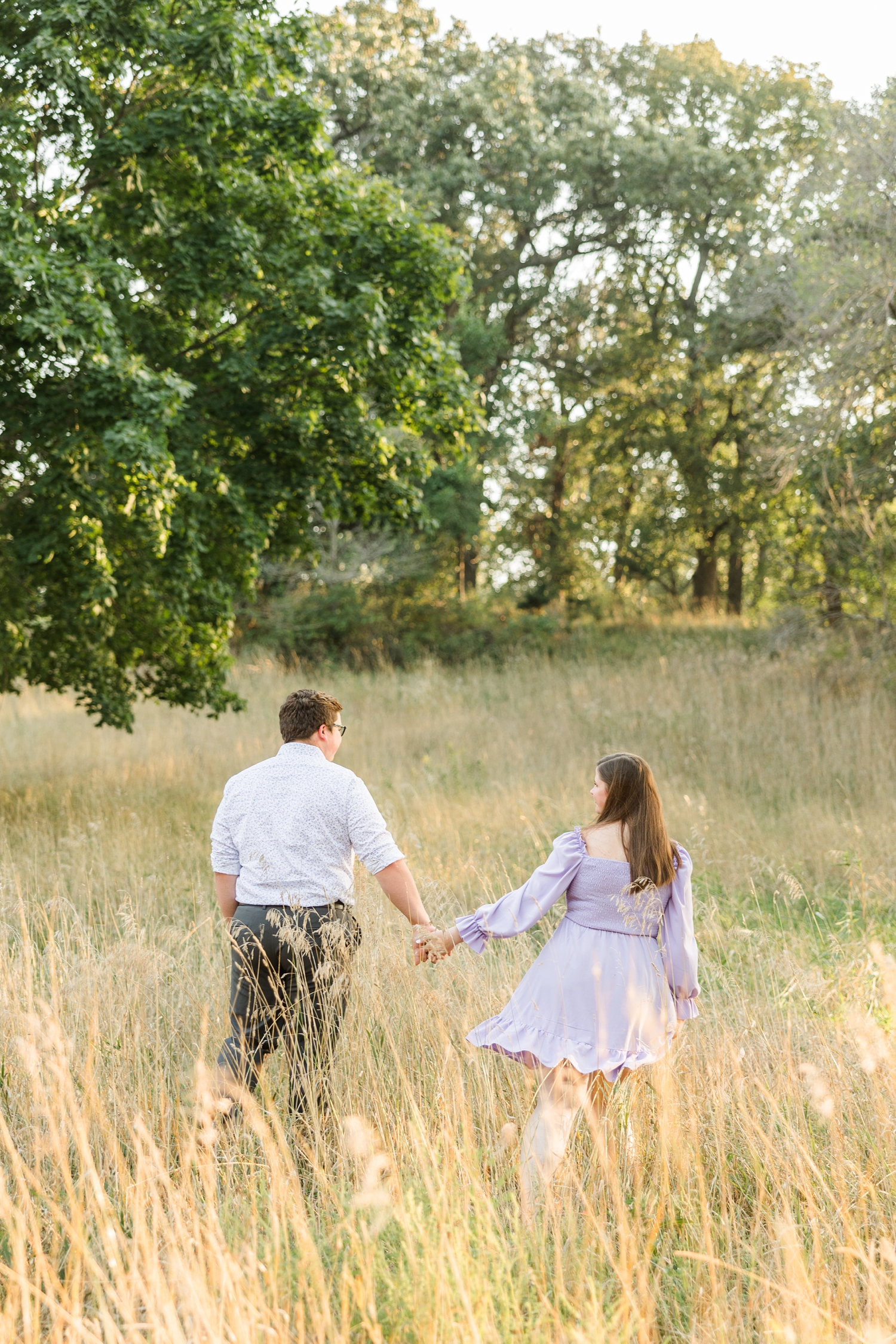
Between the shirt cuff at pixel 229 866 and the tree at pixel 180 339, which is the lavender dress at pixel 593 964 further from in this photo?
the tree at pixel 180 339

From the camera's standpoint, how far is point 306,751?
13.0 ft

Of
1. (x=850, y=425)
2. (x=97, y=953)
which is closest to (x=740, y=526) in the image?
(x=850, y=425)

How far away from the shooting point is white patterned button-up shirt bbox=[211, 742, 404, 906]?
381 centimetres

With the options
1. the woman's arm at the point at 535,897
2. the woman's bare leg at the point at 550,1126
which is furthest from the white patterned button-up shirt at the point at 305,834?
the woman's bare leg at the point at 550,1126

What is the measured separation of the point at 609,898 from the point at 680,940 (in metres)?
0.29

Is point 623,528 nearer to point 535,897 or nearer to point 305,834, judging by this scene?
point 305,834

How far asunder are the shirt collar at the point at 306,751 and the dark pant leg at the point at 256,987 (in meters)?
0.56

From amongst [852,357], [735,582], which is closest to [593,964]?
[852,357]

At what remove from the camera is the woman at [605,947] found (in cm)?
346

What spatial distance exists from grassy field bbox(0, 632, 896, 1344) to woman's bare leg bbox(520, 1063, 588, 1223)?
0.25 ft

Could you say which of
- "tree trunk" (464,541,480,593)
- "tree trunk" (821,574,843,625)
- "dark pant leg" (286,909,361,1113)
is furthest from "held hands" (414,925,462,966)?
"tree trunk" (464,541,480,593)

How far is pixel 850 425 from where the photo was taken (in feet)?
45.5

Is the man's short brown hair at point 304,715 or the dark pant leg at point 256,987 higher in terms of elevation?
the man's short brown hair at point 304,715

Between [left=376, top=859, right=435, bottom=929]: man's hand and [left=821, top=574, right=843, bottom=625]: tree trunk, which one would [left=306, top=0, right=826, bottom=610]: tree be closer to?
[left=821, top=574, right=843, bottom=625]: tree trunk
